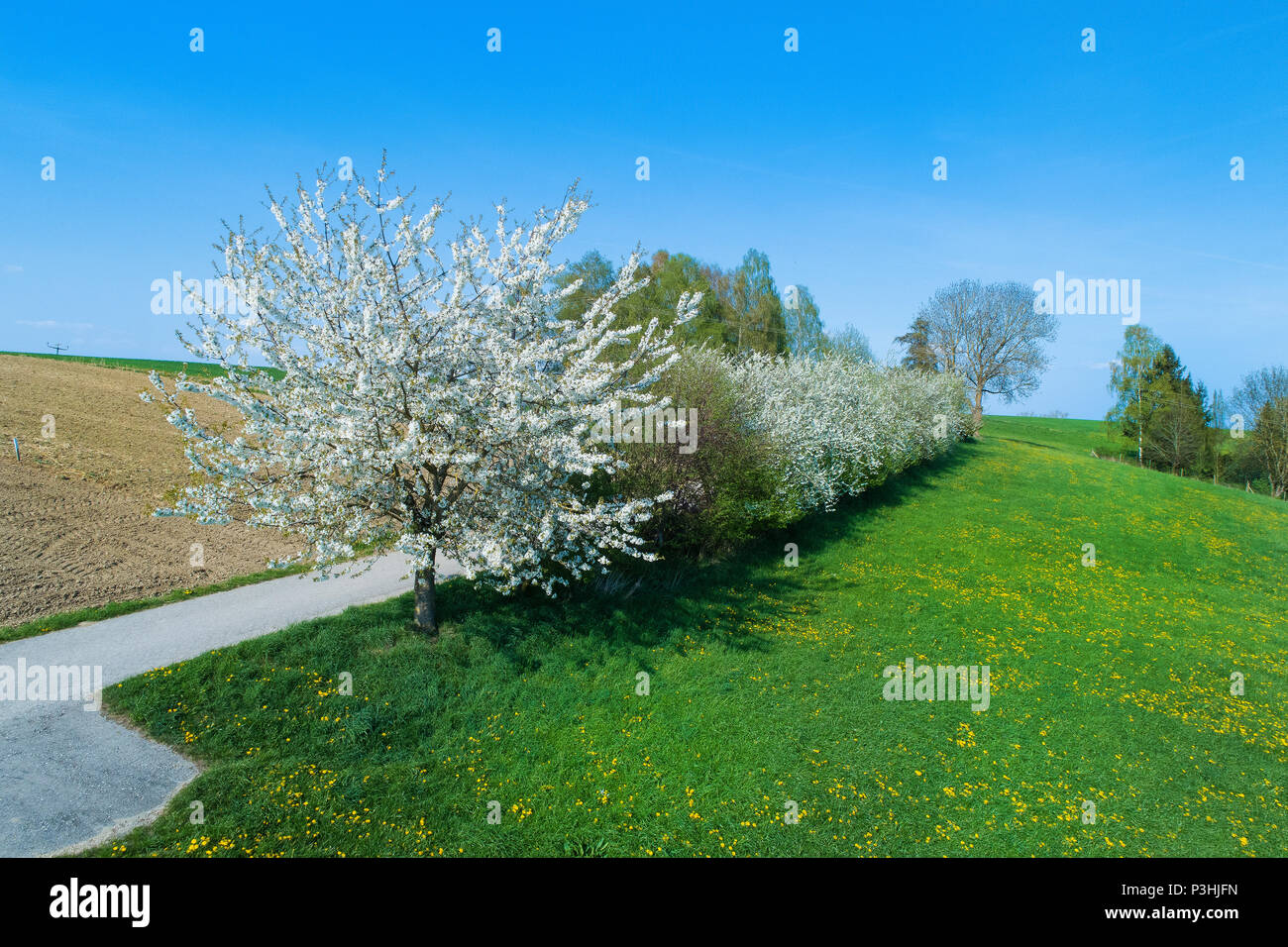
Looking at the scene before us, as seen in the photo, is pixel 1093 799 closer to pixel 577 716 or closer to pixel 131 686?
pixel 577 716

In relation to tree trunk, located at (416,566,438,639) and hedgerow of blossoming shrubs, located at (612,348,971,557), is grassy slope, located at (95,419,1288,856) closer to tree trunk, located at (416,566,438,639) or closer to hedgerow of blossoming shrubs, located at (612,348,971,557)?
tree trunk, located at (416,566,438,639)

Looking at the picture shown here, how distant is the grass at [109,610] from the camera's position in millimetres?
10656

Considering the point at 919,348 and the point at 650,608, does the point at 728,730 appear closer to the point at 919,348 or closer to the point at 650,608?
the point at 650,608

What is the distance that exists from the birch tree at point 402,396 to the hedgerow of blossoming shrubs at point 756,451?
4.79 meters

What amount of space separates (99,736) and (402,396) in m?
6.26

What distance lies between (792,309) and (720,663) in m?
43.5

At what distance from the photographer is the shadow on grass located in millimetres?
12094

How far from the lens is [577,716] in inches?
404

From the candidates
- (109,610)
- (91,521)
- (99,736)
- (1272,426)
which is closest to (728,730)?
(99,736)

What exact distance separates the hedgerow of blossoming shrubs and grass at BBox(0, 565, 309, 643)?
894 cm

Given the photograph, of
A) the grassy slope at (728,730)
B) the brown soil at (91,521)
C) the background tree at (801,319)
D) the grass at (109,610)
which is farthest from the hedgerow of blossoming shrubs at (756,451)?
the background tree at (801,319)

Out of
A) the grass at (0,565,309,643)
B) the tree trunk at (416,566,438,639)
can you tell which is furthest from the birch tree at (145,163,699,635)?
the grass at (0,565,309,643)

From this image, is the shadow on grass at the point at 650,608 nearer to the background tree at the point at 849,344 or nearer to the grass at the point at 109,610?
the grass at the point at 109,610

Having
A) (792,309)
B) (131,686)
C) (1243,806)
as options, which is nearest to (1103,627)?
(1243,806)
